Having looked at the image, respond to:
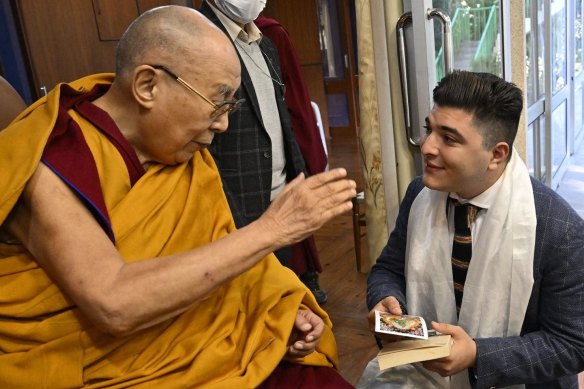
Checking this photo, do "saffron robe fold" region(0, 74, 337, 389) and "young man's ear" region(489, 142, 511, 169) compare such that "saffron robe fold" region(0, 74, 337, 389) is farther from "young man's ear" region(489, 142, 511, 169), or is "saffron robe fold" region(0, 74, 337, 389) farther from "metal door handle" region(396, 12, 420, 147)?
"metal door handle" region(396, 12, 420, 147)

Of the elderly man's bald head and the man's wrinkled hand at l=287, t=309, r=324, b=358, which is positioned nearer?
the elderly man's bald head

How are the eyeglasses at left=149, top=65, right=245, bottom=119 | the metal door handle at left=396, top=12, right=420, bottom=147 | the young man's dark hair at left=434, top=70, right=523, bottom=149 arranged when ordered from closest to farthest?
the eyeglasses at left=149, top=65, right=245, bottom=119 → the young man's dark hair at left=434, top=70, right=523, bottom=149 → the metal door handle at left=396, top=12, right=420, bottom=147

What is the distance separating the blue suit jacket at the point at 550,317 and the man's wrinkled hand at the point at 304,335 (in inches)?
15.4

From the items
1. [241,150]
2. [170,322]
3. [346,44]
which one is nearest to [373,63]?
[241,150]

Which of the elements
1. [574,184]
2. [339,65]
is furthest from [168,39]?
[339,65]

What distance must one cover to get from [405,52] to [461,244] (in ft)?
3.54

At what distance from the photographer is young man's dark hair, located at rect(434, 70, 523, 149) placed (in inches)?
52.2

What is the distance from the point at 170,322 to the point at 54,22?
8.01ft

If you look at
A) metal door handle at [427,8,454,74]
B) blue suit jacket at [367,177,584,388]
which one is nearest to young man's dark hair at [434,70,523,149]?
blue suit jacket at [367,177,584,388]

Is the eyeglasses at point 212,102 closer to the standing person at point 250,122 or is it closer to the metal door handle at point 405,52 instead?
the standing person at point 250,122

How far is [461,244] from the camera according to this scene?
4.68ft

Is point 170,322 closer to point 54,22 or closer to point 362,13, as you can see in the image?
point 362,13

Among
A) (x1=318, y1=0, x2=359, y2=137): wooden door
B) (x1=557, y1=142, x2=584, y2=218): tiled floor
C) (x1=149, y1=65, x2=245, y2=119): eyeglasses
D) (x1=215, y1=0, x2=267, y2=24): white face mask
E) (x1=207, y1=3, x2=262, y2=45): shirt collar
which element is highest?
(x1=215, y1=0, x2=267, y2=24): white face mask

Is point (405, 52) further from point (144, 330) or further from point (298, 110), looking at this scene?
point (144, 330)
